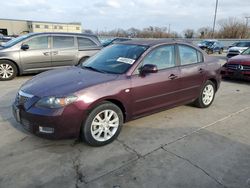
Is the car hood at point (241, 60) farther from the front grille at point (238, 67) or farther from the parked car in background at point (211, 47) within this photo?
the parked car in background at point (211, 47)

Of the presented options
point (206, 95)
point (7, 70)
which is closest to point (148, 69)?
point (206, 95)

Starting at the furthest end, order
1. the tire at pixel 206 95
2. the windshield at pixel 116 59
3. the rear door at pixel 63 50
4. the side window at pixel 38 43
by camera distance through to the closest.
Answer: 1. the rear door at pixel 63 50
2. the side window at pixel 38 43
3. the tire at pixel 206 95
4. the windshield at pixel 116 59

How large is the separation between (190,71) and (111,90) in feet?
6.67

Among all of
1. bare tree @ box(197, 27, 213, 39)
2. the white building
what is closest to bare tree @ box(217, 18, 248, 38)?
bare tree @ box(197, 27, 213, 39)

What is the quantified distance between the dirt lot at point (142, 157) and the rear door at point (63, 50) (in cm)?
432

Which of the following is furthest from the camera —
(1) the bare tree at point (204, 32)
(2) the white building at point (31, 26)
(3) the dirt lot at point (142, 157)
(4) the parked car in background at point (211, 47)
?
(2) the white building at point (31, 26)

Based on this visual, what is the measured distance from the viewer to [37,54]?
8312 millimetres

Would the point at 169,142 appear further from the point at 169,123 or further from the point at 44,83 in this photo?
the point at 44,83

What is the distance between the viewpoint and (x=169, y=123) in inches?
179

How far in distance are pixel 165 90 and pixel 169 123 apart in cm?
65

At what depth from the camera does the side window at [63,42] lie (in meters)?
8.76

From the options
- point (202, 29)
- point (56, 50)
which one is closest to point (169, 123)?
point (56, 50)

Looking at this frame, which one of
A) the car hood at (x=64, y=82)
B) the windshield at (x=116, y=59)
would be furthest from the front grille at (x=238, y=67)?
the car hood at (x=64, y=82)

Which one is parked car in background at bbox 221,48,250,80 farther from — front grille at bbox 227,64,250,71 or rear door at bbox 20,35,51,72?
rear door at bbox 20,35,51,72
